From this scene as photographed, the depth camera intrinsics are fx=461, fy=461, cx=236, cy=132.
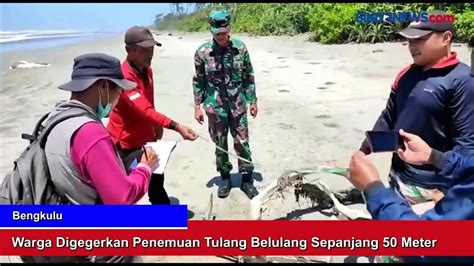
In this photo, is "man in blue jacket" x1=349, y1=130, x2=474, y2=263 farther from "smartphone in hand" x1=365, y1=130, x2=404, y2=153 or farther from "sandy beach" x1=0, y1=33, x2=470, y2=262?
"sandy beach" x1=0, y1=33, x2=470, y2=262

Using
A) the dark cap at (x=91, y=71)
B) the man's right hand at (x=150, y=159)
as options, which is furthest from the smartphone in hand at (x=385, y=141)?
the dark cap at (x=91, y=71)

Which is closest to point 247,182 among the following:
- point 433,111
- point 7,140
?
point 433,111

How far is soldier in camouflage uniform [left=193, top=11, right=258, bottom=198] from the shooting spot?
4215 mm

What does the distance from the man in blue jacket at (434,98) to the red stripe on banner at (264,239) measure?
0.51m

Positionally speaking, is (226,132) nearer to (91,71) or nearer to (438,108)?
(438,108)

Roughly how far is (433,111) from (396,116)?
30 cm

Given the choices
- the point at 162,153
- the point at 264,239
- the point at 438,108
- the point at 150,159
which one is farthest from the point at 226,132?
the point at 438,108

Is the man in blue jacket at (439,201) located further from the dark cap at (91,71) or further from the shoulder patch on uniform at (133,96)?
the shoulder patch on uniform at (133,96)

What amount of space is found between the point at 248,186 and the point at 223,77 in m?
1.08

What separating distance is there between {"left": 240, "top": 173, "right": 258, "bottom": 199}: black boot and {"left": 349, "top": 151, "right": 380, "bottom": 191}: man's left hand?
2.54 m

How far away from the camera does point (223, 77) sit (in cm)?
429

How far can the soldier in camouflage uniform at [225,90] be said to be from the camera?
4.21 meters

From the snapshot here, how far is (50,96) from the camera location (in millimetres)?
9930

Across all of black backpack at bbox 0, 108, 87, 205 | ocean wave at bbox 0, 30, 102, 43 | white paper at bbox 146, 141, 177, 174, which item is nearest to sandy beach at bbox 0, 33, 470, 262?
white paper at bbox 146, 141, 177, 174
